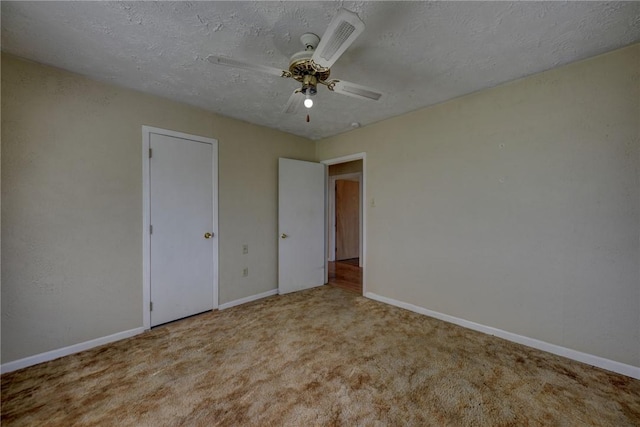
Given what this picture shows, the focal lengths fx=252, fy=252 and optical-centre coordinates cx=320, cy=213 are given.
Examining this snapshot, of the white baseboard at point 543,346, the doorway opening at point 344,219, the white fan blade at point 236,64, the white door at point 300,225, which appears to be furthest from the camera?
the doorway opening at point 344,219

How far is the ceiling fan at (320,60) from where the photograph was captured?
1.20 meters

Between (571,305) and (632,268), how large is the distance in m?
0.48

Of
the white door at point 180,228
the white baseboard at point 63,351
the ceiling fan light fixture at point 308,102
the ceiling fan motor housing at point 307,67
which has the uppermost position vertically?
the ceiling fan motor housing at point 307,67

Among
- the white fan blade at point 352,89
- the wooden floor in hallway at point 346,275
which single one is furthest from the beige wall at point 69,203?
the wooden floor in hallway at point 346,275

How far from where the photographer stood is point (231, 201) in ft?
10.6

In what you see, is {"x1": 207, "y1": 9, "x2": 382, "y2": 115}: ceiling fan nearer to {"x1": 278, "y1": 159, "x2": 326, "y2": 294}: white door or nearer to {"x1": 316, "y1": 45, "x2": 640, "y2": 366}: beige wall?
{"x1": 316, "y1": 45, "x2": 640, "y2": 366}: beige wall

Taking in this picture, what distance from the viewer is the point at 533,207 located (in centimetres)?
225

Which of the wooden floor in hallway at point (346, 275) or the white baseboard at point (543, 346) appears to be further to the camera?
the wooden floor in hallway at point (346, 275)

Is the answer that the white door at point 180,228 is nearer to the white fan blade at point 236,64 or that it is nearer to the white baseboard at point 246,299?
the white baseboard at point 246,299

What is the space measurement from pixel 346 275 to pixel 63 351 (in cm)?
381

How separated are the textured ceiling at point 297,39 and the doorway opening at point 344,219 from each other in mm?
3051

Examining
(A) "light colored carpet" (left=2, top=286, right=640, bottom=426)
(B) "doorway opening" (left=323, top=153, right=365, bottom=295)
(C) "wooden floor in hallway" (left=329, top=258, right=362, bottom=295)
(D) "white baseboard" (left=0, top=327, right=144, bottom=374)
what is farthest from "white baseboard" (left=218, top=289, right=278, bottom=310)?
(B) "doorway opening" (left=323, top=153, right=365, bottom=295)

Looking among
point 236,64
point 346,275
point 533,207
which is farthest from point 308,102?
point 346,275

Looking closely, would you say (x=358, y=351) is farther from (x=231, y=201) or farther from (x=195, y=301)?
(x=231, y=201)
